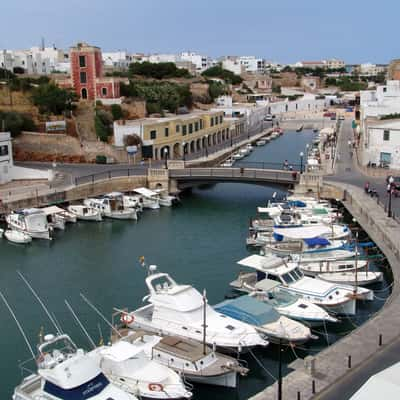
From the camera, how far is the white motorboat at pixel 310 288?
2403 centimetres

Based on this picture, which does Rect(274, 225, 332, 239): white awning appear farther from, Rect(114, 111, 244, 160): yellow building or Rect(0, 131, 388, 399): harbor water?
Rect(114, 111, 244, 160): yellow building

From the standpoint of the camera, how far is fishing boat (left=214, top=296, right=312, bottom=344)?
20906 millimetres

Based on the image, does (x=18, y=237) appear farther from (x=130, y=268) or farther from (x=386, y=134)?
(x=386, y=134)

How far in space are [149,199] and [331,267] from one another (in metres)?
19.7

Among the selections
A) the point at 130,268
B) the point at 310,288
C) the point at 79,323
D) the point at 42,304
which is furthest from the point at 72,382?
the point at 130,268

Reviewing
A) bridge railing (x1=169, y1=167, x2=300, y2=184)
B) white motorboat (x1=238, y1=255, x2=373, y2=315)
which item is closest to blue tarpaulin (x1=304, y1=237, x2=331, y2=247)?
white motorboat (x1=238, y1=255, x2=373, y2=315)

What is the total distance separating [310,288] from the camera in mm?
24750

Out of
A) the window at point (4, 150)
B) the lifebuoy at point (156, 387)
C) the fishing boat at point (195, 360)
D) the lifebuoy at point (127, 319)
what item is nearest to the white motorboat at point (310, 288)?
the lifebuoy at point (127, 319)

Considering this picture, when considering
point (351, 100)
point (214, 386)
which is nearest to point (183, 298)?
point (214, 386)

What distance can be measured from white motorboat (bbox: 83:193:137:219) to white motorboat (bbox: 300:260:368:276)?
16.5 metres

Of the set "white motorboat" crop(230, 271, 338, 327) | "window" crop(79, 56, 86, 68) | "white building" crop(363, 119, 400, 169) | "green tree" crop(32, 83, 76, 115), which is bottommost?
"white motorboat" crop(230, 271, 338, 327)

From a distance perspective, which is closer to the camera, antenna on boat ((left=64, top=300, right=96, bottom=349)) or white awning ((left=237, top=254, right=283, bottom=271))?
antenna on boat ((left=64, top=300, right=96, bottom=349))

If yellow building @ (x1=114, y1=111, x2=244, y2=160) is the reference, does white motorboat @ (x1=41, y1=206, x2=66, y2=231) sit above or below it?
below

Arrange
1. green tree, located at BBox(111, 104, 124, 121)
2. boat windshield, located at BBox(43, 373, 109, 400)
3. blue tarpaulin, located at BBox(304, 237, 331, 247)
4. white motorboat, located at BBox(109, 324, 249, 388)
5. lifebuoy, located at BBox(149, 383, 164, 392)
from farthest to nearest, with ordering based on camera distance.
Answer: green tree, located at BBox(111, 104, 124, 121) < blue tarpaulin, located at BBox(304, 237, 331, 247) < white motorboat, located at BBox(109, 324, 249, 388) < lifebuoy, located at BBox(149, 383, 164, 392) < boat windshield, located at BBox(43, 373, 109, 400)
